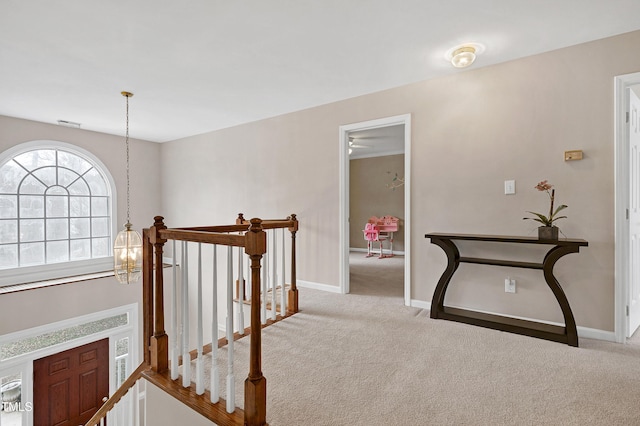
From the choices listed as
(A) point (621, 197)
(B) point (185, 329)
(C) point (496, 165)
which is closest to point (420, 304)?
(C) point (496, 165)

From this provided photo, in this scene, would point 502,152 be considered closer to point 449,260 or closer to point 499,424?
point 449,260

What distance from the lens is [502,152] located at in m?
2.70

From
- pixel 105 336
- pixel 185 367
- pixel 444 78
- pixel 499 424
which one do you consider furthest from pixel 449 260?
pixel 105 336

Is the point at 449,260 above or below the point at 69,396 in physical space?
above

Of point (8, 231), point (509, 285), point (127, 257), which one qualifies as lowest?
point (509, 285)

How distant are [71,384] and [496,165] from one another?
6145mm

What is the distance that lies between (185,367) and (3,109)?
4.47 m

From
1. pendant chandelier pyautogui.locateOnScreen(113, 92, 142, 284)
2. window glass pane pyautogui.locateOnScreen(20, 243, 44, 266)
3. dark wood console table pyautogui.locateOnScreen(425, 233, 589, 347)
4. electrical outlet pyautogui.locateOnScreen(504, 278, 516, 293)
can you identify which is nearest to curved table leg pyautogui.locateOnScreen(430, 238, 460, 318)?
dark wood console table pyautogui.locateOnScreen(425, 233, 589, 347)

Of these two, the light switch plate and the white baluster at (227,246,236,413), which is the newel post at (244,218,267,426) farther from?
the light switch plate

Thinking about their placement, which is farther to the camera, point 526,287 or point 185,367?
point 526,287

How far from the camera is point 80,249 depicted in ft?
16.7

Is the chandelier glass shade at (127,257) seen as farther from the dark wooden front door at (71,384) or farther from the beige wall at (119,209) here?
the dark wooden front door at (71,384)

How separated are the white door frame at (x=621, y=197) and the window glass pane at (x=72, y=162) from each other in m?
6.73

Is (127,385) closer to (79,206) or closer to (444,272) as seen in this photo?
(444,272)
